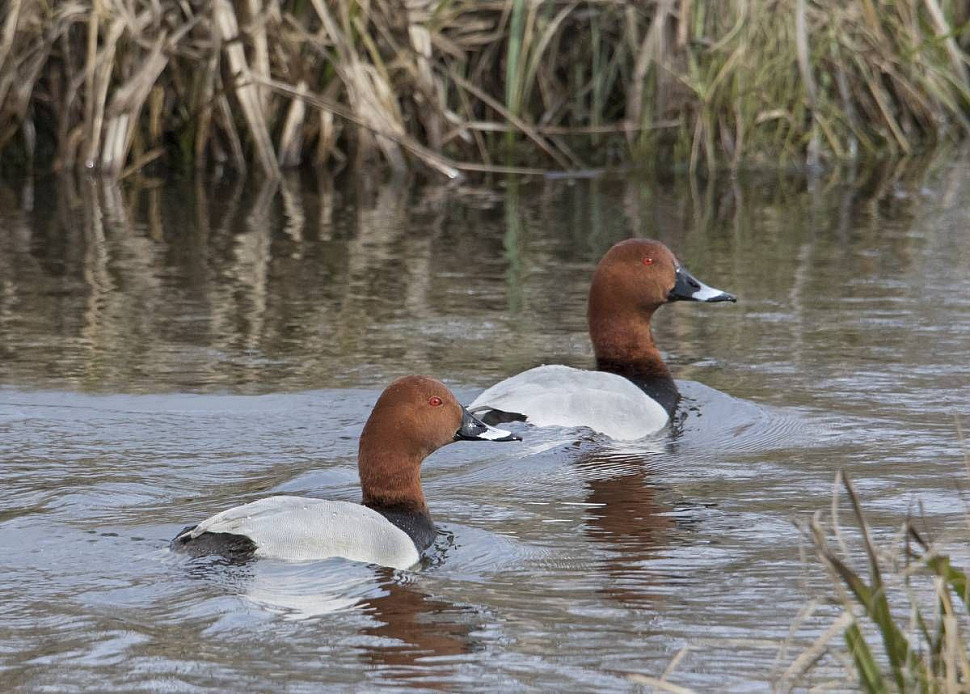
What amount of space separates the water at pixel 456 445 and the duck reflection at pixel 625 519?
0.02m

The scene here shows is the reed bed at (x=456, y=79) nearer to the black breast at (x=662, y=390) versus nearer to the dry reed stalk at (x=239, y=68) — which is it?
the dry reed stalk at (x=239, y=68)

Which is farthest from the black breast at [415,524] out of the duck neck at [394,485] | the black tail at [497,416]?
the black tail at [497,416]

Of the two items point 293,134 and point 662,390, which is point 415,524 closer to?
point 662,390

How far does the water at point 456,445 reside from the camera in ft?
14.4

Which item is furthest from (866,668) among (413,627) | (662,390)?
(662,390)

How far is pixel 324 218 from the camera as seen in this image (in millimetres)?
13047

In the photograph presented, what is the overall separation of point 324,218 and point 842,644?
9.19 m

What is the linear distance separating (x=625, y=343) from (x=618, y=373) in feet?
0.51

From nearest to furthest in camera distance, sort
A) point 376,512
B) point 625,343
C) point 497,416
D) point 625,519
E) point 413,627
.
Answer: point 413,627 → point 376,512 → point 625,519 → point 497,416 → point 625,343

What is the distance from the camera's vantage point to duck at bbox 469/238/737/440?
23.0 ft

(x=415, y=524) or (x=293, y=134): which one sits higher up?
(x=293, y=134)

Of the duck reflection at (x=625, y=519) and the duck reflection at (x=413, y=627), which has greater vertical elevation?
the duck reflection at (x=413, y=627)

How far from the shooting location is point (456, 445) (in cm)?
693

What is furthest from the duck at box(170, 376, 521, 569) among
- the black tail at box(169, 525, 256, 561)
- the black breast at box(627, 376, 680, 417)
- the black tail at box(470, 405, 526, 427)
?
the black breast at box(627, 376, 680, 417)
